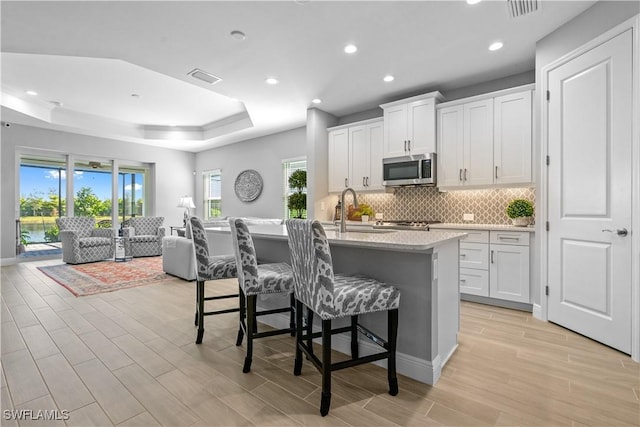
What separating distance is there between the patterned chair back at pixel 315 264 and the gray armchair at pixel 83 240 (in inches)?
244

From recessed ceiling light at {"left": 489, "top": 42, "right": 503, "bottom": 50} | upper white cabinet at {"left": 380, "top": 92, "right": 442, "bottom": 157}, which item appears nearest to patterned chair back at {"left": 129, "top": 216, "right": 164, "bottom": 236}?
upper white cabinet at {"left": 380, "top": 92, "right": 442, "bottom": 157}

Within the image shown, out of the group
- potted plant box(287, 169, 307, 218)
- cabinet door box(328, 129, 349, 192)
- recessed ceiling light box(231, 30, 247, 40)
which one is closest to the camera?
recessed ceiling light box(231, 30, 247, 40)

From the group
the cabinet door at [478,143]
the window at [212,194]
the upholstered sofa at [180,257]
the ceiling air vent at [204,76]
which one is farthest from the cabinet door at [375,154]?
the window at [212,194]

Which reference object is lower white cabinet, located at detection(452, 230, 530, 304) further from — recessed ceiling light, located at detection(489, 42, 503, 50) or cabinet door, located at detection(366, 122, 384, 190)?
recessed ceiling light, located at detection(489, 42, 503, 50)

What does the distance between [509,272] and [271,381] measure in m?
2.81

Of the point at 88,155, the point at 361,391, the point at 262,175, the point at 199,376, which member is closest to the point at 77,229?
the point at 88,155

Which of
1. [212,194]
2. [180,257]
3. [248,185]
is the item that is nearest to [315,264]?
[180,257]

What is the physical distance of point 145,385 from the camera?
1.84 metres

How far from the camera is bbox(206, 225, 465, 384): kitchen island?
1822 mm

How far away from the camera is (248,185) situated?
287 inches

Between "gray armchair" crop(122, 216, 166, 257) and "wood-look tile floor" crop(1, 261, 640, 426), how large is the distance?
3.98 metres

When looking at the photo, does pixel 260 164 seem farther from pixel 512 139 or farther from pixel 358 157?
pixel 512 139

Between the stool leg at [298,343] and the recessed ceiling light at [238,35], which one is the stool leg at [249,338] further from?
the recessed ceiling light at [238,35]

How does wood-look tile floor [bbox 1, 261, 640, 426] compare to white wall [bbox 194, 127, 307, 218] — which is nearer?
wood-look tile floor [bbox 1, 261, 640, 426]
